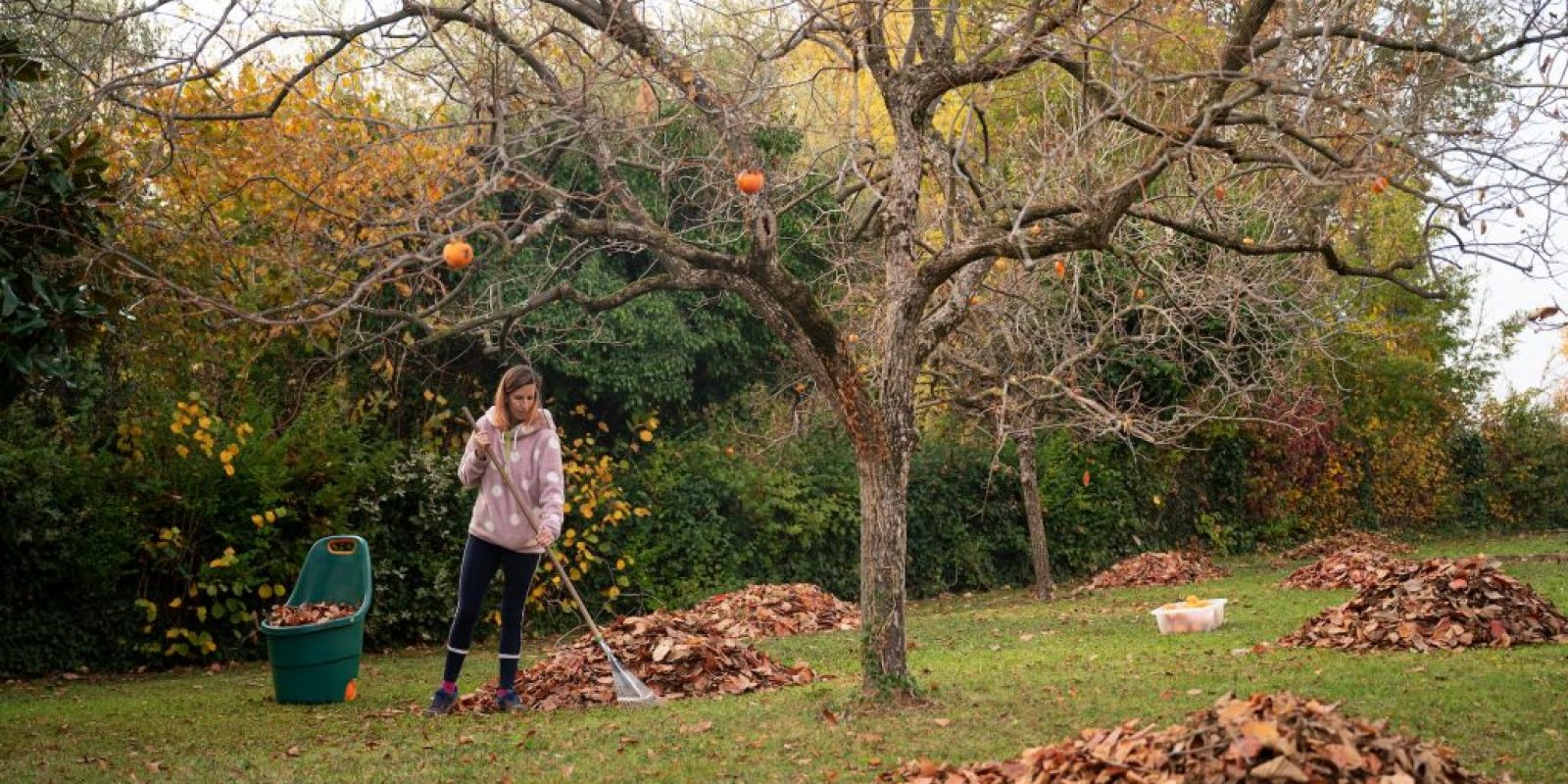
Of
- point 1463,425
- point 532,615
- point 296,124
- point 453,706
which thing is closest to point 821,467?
point 532,615

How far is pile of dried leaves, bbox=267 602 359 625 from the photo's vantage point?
328 inches

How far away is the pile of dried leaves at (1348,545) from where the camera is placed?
1849 cm

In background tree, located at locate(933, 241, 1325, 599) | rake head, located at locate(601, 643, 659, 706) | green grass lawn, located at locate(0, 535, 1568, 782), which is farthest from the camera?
background tree, located at locate(933, 241, 1325, 599)

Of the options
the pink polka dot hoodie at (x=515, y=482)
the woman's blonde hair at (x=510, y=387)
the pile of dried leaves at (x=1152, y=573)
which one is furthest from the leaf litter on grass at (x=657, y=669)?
the pile of dried leaves at (x=1152, y=573)

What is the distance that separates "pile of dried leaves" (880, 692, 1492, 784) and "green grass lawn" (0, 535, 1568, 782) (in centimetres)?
93

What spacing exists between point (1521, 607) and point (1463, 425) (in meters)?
17.1

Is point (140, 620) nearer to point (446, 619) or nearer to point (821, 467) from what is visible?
point (446, 619)

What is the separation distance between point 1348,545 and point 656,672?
46.9 ft

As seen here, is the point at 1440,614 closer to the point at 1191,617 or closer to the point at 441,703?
the point at 1191,617

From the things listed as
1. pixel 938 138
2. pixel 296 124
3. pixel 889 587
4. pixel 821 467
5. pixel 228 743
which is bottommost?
pixel 228 743

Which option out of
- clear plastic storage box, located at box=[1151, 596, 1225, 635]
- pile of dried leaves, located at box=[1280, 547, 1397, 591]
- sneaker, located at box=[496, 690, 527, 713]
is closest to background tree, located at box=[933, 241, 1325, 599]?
clear plastic storage box, located at box=[1151, 596, 1225, 635]

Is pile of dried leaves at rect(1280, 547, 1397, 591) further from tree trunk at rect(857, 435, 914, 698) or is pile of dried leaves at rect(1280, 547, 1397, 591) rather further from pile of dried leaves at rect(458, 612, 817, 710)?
tree trunk at rect(857, 435, 914, 698)

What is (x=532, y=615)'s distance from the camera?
42.2 feet

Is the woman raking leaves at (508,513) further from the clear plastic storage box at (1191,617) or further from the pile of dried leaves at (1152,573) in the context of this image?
the pile of dried leaves at (1152,573)
